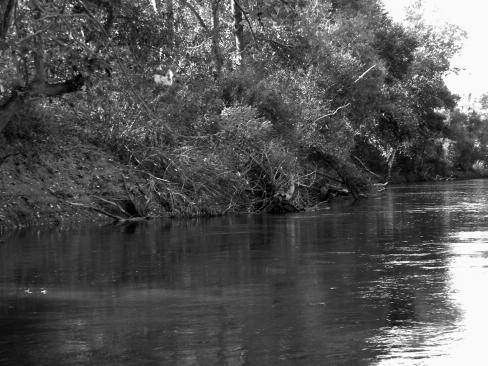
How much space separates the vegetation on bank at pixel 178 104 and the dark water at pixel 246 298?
3184 mm

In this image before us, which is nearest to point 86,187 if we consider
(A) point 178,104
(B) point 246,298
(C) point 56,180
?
(C) point 56,180

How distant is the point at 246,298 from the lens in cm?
1125

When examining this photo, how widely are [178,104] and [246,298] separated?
19454mm

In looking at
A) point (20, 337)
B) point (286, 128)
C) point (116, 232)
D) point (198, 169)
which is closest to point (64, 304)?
point (20, 337)

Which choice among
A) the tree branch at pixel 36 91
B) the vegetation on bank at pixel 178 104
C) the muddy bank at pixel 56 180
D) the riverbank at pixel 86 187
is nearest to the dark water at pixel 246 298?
the tree branch at pixel 36 91

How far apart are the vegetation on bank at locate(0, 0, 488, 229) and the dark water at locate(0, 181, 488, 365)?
10.4 ft

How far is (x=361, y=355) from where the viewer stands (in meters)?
7.85

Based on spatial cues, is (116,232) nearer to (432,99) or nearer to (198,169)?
(198,169)

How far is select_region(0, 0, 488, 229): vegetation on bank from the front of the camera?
15633 millimetres

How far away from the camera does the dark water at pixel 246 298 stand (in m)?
8.12

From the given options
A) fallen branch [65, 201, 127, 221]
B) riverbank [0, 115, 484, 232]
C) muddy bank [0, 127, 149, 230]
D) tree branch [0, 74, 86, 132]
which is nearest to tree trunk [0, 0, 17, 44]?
tree branch [0, 74, 86, 132]

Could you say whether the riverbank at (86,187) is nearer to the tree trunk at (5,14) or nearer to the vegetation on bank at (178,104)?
the vegetation on bank at (178,104)

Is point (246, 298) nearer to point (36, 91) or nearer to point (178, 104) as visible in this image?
point (36, 91)

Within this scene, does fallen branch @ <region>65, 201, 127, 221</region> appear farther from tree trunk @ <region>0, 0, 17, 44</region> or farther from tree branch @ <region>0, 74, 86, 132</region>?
tree trunk @ <region>0, 0, 17, 44</region>
